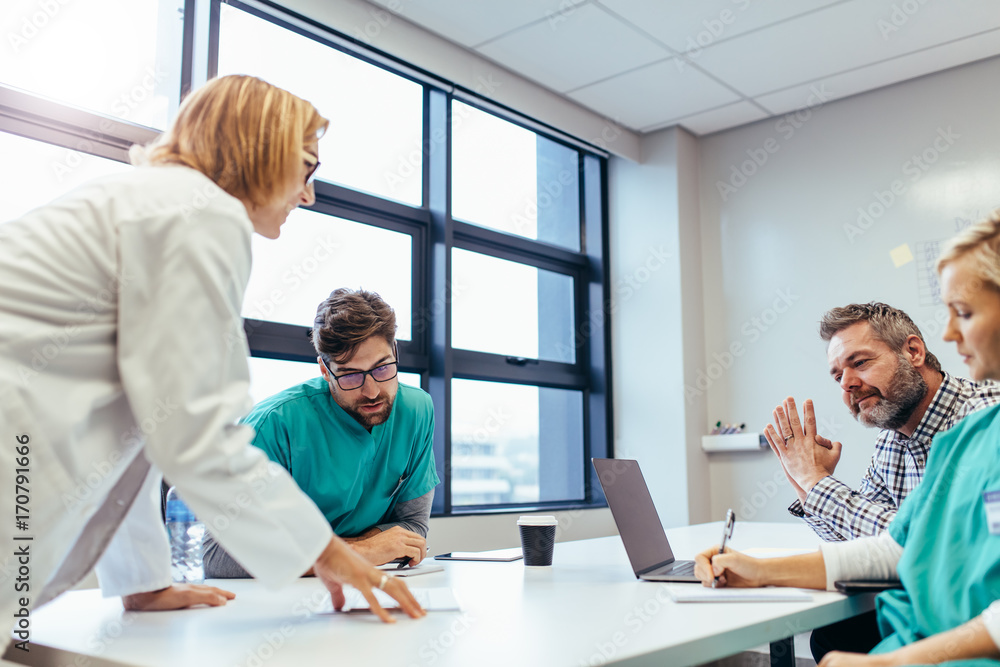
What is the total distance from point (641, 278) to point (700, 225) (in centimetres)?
46

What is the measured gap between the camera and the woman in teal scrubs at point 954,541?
1080 millimetres

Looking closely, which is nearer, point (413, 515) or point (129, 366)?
point (129, 366)

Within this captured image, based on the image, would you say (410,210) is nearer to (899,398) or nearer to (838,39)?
(838,39)

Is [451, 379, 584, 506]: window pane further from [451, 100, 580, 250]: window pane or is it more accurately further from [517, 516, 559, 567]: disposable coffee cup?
[517, 516, 559, 567]: disposable coffee cup

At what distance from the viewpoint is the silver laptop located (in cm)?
155

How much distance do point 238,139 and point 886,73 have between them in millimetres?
3472

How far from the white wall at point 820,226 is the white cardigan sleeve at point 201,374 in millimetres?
3274

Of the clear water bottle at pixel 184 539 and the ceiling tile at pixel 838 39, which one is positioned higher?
the ceiling tile at pixel 838 39

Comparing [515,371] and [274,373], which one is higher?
[515,371]

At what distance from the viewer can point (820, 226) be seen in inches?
155

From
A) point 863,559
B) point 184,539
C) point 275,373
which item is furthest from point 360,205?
point 863,559

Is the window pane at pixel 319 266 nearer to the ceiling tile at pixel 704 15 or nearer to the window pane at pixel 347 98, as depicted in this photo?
the window pane at pixel 347 98

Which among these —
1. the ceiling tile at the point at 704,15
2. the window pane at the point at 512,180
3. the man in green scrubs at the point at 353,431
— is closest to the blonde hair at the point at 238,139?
the man in green scrubs at the point at 353,431

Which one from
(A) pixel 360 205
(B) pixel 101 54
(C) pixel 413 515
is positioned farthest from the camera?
(A) pixel 360 205
